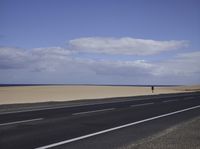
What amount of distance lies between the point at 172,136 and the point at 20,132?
5.16 meters

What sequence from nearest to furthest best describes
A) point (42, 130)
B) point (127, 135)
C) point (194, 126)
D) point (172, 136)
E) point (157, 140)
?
1. point (157, 140)
2. point (172, 136)
3. point (127, 135)
4. point (42, 130)
5. point (194, 126)

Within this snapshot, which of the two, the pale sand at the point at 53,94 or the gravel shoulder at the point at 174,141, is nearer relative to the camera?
the gravel shoulder at the point at 174,141

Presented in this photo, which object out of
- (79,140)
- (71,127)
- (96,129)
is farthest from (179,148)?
(71,127)

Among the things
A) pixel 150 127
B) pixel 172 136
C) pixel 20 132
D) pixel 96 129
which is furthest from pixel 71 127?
pixel 172 136

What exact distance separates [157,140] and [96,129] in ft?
11.8

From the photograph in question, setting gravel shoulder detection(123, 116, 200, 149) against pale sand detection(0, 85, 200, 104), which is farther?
pale sand detection(0, 85, 200, 104)

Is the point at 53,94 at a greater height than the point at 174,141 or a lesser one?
greater

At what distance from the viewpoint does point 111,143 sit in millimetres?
10711

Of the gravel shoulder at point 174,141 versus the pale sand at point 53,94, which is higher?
the pale sand at point 53,94

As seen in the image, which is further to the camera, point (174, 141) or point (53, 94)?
point (53, 94)

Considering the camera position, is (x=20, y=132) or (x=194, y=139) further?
(x=20, y=132)

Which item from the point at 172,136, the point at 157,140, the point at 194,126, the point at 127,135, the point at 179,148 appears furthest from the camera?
the point at 194,126

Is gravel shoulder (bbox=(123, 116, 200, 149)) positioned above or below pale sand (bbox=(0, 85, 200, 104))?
below

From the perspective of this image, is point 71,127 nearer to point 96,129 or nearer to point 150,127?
point 96,129
